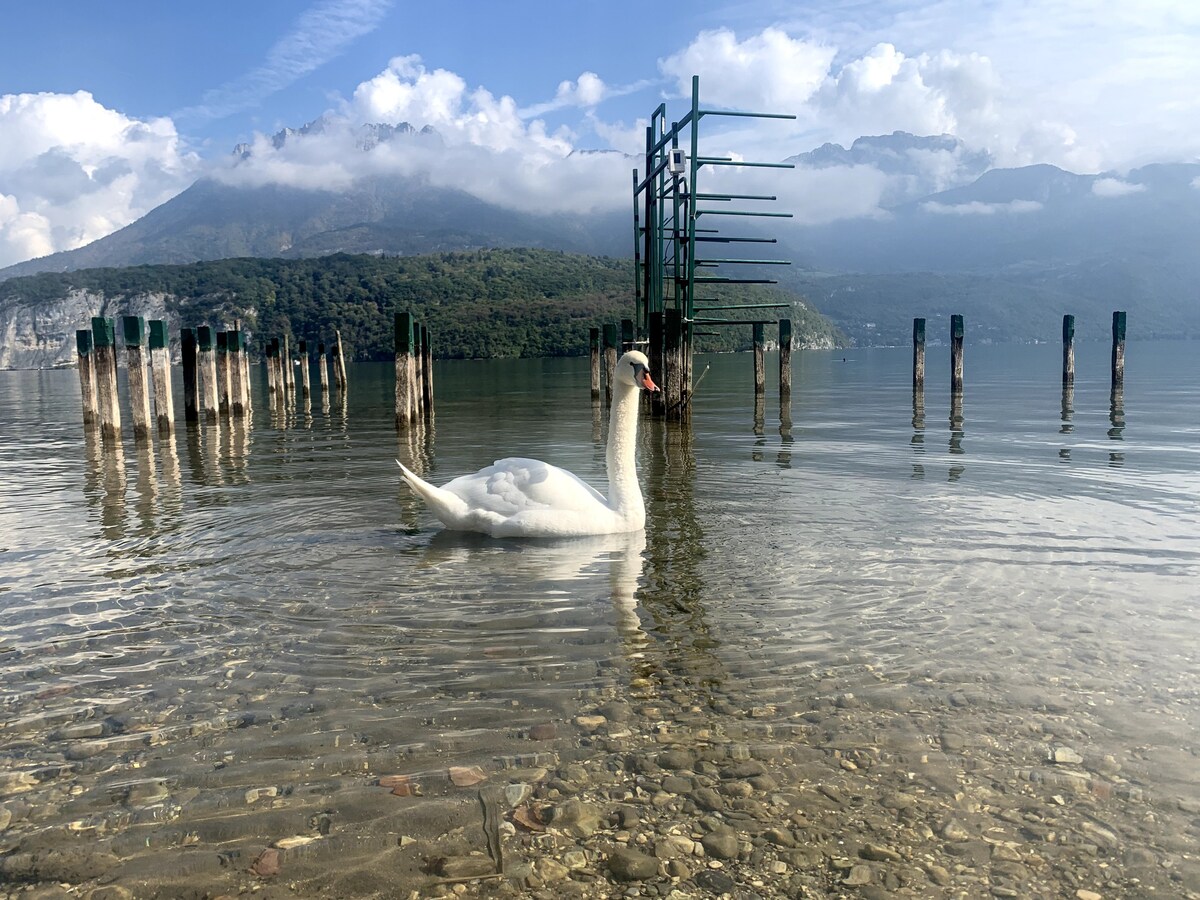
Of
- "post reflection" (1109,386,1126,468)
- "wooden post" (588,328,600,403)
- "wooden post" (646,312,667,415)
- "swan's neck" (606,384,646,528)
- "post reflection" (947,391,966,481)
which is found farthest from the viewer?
"wooden post" (588,328,600,403)

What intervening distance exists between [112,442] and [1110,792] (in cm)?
1893

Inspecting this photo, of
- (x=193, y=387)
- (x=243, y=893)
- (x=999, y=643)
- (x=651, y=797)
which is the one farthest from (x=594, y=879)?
(x=193, y=387)

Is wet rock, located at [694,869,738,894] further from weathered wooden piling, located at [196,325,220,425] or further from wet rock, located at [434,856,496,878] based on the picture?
weathered wooden piling, located at [196,325,220,425]

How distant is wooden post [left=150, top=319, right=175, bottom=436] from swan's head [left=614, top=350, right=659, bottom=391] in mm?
13906

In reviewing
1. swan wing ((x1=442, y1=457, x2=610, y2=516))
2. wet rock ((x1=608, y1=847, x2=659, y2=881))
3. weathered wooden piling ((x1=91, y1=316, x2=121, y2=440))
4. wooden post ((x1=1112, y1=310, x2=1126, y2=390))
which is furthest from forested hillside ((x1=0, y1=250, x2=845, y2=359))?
wet rock ((x1=608, y1=847, x2=659, y2=881))

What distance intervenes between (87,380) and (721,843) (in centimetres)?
2165

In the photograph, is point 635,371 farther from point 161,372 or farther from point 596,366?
point 596,366

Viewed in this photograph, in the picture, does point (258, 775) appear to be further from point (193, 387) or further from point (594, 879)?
point (193, 387)

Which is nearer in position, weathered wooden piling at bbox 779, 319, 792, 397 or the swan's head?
the swan's head

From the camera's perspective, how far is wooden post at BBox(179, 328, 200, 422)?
22.4 meters

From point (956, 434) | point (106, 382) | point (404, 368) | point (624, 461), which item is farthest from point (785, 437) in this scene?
point (106, 382)

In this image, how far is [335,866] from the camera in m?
3.08

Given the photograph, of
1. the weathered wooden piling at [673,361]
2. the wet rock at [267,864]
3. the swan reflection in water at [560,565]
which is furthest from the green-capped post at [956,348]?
the wet rock at [267,864]

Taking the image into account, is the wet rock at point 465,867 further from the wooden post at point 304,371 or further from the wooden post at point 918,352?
the wooden post at point 304,371
